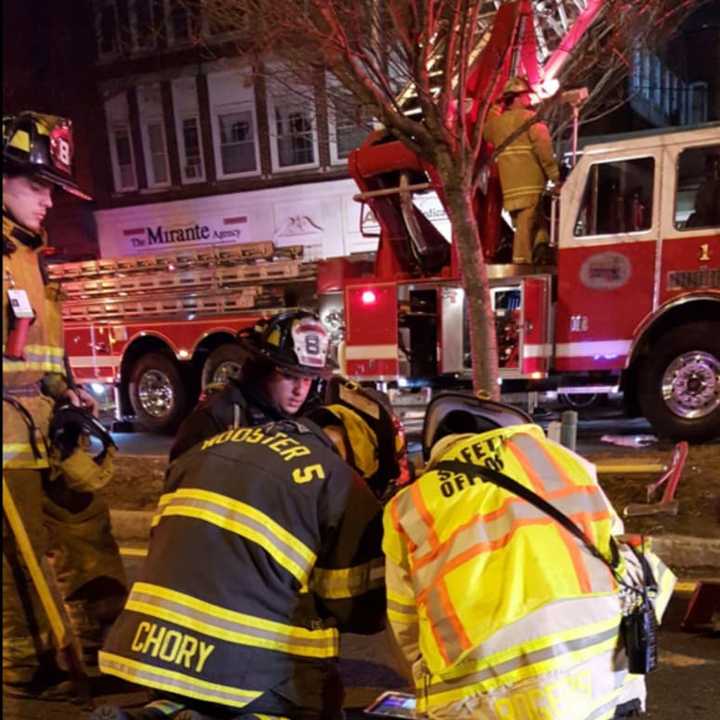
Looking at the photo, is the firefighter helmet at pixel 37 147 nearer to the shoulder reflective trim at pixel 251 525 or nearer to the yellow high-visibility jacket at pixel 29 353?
the yellow high-visibility jacket at pixel 29 353

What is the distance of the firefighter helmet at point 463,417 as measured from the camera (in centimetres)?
188

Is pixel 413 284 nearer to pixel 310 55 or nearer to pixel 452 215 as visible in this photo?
pixel 452 215

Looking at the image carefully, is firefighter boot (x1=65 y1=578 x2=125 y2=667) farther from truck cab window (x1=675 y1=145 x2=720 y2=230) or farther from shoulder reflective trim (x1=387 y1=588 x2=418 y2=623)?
truck cab window (x1=675 y1=145 x2=720 y2=230)

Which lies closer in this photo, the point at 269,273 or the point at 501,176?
the point at 501,176

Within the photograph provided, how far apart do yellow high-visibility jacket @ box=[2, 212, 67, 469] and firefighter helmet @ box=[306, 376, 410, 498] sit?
1.05m

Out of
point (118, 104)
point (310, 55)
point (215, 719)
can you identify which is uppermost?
point (118, 104)

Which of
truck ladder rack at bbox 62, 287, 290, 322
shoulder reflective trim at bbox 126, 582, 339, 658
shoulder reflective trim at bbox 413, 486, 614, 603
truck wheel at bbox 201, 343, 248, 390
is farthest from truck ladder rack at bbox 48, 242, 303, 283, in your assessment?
shoulder reflective trim at bbox 413, 486, 614, 603

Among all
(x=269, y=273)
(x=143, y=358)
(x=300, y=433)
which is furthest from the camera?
(x=143, y=358)

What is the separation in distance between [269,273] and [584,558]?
303 inches

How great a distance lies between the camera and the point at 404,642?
162 centimetres

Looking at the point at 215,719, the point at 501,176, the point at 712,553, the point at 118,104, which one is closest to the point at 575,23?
the point at 501,176

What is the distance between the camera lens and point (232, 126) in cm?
1720

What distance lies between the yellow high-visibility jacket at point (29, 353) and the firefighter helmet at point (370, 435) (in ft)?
3.45

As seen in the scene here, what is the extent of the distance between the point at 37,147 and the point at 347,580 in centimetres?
180
